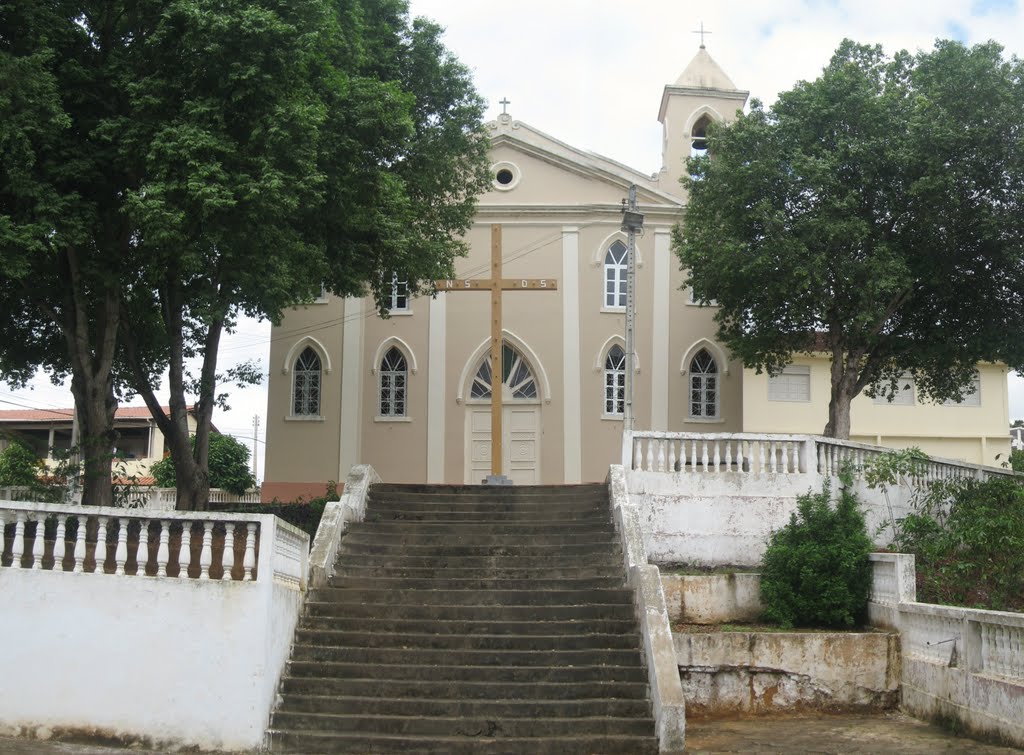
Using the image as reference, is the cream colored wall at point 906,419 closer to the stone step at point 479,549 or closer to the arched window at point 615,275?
the arched window at point 615,275

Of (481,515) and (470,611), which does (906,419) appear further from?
(470,611)

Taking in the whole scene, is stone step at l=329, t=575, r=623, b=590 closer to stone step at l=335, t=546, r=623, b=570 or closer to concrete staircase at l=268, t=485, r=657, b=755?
concrete staircase at l=268, t=485, r=657, b=755

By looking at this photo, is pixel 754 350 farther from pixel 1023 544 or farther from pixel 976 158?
pixel 1023 544

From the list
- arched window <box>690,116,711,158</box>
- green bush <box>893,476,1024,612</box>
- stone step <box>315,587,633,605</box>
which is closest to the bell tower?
arched window <box>690,116,711,158</box>

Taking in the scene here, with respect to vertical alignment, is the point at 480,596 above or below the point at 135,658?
above

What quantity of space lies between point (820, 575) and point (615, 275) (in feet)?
38.8

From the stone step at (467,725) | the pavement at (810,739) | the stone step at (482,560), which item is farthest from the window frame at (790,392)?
the stone step at (467,725)

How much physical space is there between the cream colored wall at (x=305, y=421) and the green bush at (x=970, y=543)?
12.5 metres

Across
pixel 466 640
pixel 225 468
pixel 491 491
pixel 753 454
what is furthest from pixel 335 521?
pixel 225 468

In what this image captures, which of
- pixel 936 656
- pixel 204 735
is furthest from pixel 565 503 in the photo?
pixel 204 735

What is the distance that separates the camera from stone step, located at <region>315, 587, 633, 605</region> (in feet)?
40.7

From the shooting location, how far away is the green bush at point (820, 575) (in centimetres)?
1334

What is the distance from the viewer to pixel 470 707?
10.5 m

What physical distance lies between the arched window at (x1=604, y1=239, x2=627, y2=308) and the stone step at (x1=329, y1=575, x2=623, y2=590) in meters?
11.9
